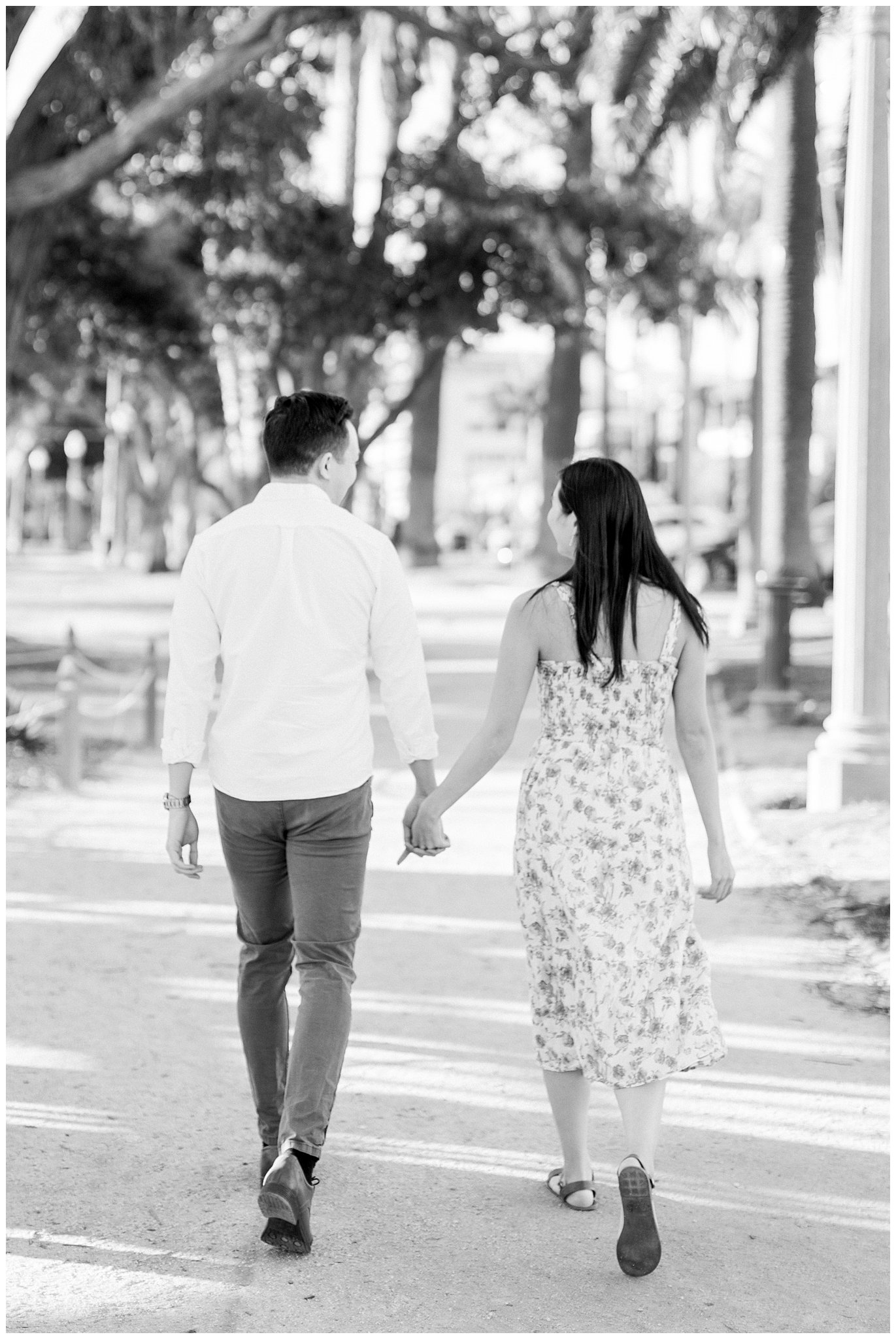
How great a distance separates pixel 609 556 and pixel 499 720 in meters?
A: 0.47

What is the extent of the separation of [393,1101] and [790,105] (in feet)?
49.1

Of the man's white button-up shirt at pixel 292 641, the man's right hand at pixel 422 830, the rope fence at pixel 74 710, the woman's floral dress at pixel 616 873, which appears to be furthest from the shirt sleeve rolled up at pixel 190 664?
the rope fence at pixel 74 710

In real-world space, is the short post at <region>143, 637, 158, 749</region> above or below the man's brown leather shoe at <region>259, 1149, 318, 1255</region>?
above

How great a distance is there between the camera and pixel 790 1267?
368 centimetres

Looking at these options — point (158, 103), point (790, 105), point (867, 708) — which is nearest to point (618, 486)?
point (867, 708)

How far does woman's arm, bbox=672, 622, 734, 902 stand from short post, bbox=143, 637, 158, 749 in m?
8.63

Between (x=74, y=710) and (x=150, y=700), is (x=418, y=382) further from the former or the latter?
(x=74, y=710)

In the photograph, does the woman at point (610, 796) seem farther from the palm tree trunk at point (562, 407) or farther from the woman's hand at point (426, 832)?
the palm tree trunk at point (562, 407)

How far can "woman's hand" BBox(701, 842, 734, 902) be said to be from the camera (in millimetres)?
4035

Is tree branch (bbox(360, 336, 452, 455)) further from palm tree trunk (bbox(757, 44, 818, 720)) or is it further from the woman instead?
the woman

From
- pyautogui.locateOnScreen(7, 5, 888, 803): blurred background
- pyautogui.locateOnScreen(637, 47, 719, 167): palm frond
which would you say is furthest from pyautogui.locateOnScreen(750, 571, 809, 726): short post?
pyautogui.locateOnScreen(637, 47, 719, 167): palm frond

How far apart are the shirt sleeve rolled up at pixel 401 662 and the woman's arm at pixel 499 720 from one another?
10cm

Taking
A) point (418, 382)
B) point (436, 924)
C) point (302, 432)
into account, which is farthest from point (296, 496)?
point (418, 382)

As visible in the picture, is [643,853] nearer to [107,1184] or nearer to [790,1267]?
[790,1267]
